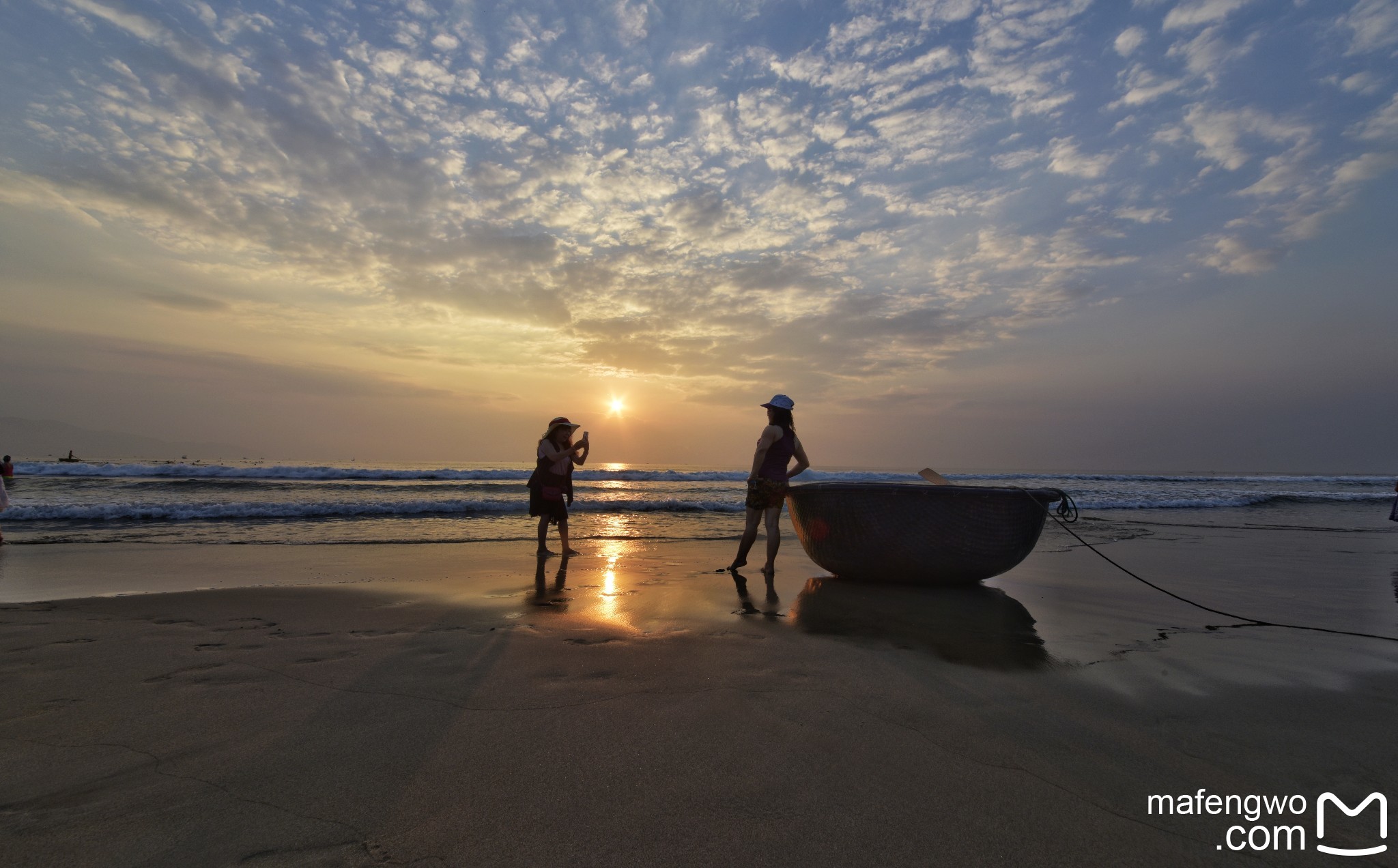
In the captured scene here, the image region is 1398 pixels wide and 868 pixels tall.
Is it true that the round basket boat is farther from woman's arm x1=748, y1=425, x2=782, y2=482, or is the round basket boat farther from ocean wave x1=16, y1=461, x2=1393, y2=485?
ocean wave x1=16, y1=461, x2=1393, y2=485

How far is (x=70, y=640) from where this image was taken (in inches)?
151

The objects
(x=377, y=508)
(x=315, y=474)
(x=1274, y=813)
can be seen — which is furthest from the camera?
(x=315, y=474)

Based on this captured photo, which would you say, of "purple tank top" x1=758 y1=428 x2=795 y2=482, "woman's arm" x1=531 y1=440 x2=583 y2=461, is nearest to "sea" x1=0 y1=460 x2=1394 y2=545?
"woman's arm" x1=531 y1=440 x2=583 y2=461

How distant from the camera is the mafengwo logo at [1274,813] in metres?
1.82

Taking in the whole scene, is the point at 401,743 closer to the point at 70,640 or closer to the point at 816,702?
the point at 816,702

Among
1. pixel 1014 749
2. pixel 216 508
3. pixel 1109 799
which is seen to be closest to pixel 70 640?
pixel 1014 749

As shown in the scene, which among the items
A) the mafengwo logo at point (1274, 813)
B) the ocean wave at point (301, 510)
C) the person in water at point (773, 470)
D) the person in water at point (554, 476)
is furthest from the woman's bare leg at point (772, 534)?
the ocean wave at point (301, 510)

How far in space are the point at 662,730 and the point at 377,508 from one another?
13.9m

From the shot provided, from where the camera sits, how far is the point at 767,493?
6.67 m

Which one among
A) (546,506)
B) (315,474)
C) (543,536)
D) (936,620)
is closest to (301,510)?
(543,536)

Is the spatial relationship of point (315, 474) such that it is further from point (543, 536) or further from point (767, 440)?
point (767, 440)

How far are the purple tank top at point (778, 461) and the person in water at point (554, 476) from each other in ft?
9.08

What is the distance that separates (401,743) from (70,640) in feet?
10.5

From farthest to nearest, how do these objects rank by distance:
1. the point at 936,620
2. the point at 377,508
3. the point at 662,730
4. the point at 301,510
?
the point at 377,508
the point at 301,510
the point at 936,620
the point at 662,730
